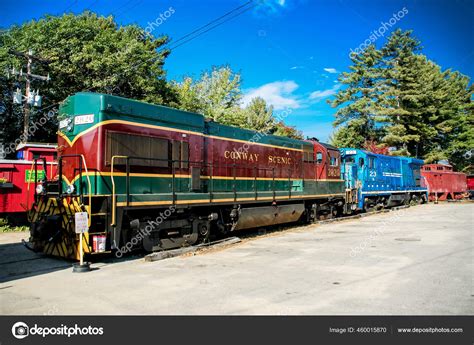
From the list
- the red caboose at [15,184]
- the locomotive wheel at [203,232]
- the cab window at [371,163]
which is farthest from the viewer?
the cab window at [371,163]

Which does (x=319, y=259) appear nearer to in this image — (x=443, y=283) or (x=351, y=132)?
(x=443, y=283)

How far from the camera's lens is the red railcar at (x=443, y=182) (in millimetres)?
33781

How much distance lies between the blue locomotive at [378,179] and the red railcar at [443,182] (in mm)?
3186

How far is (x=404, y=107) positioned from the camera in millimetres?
40906

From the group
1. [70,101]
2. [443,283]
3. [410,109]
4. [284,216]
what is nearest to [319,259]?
[443,283]

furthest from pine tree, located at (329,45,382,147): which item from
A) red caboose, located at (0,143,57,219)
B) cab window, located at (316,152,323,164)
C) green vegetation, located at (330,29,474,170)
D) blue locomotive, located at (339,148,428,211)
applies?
red caboose, located at (0,143,57,219)

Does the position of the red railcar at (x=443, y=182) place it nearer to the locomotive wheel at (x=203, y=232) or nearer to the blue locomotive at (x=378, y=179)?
the blue locomotive at (x=378, y=179)

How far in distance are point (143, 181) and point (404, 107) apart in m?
38.5

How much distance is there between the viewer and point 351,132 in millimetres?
44281

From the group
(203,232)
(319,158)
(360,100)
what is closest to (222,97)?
(360,100)

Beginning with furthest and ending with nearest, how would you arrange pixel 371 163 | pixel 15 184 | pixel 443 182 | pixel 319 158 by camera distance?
pixel 443 182 < pixel 371 163 < pixel 319 158 < pixel 15 184

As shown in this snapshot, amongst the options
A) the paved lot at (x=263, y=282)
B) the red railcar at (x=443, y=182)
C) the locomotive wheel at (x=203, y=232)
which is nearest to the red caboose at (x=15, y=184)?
the paved lot at (x=263, y=282)

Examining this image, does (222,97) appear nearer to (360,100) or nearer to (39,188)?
(360,100)

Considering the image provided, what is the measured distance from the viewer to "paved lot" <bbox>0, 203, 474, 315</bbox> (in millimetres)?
5164
